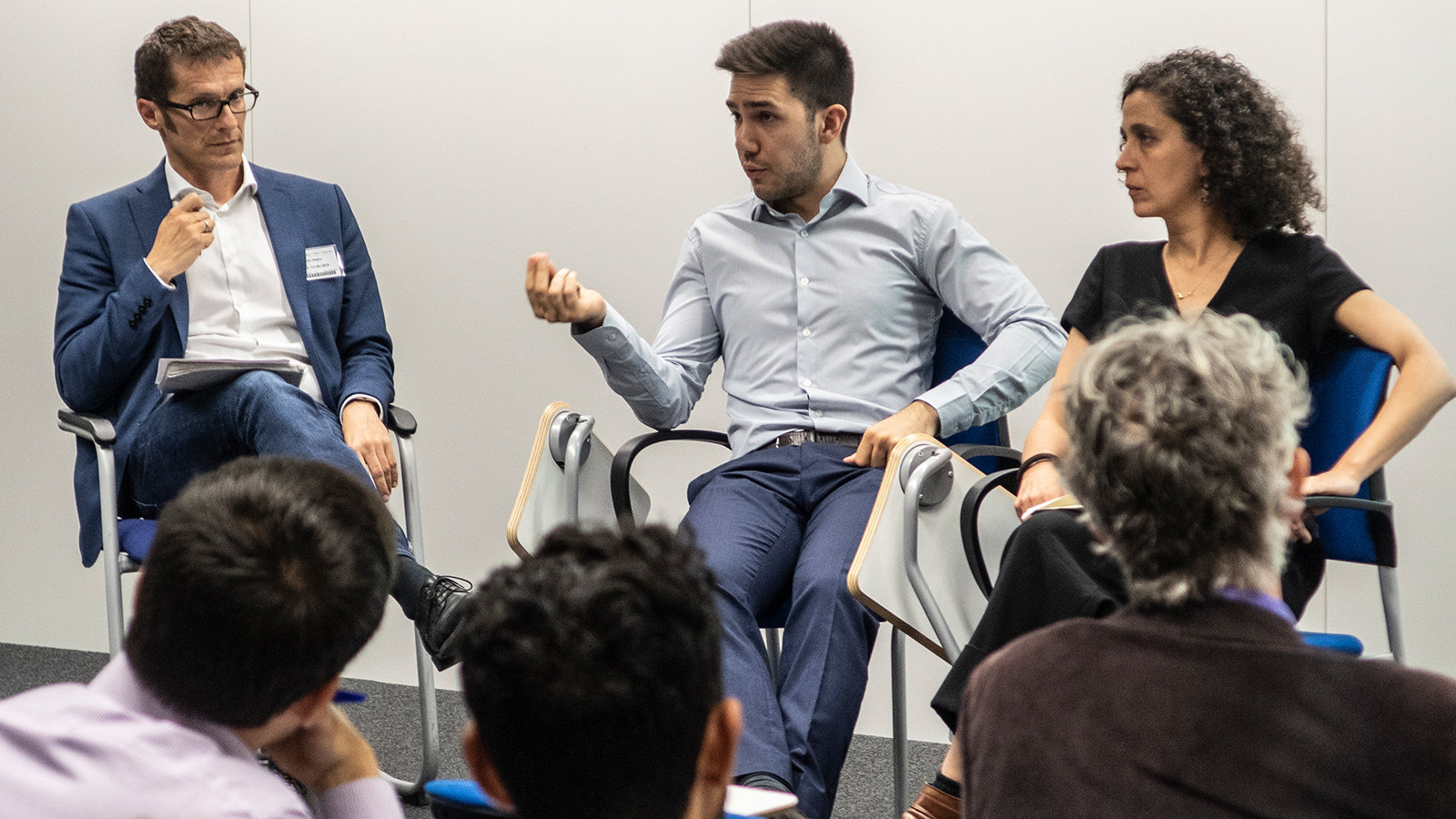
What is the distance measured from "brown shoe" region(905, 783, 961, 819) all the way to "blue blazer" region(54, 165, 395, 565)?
4.73ft

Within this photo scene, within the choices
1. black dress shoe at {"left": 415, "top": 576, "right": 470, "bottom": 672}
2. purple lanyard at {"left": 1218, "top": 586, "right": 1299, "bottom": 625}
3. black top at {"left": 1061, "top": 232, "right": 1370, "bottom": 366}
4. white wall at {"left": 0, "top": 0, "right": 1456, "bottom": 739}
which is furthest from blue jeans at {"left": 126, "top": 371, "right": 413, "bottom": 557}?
purple lanyard at {"left": 1218, "top": 586, "right": 1299, "bottom": 625}

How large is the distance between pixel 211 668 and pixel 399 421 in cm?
163

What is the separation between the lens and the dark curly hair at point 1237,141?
2.08m

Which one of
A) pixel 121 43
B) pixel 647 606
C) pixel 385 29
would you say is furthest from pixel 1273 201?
A: pixel 121 43

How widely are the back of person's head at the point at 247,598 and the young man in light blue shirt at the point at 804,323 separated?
45.0 inches

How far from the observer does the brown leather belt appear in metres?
2.36

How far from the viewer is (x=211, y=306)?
2.60 metres

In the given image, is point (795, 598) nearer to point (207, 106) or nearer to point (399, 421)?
point (399, 421)

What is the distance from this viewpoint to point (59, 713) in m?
0.88

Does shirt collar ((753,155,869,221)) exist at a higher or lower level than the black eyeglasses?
lower

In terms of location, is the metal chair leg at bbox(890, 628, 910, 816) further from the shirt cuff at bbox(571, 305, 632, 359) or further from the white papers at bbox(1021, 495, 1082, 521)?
the shirt cuff at bbox(571, 305, 632, 359)

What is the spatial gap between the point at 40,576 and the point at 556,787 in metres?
3.74

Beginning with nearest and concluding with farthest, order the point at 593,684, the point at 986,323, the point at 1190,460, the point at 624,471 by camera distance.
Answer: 1. the point at 593,684
2. the point at 1190,460
3. the point at 624,471
4. the point at 986,323

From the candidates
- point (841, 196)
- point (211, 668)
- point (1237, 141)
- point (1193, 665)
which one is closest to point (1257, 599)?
point (1193, 665)
